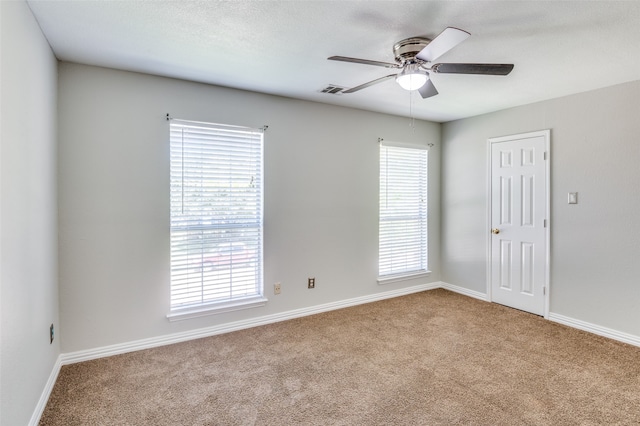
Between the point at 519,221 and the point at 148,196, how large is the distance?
3960 millimetres

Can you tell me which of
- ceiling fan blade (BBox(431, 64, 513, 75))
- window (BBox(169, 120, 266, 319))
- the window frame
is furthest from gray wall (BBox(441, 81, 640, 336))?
window (BBox(169, 120, 266, 319))

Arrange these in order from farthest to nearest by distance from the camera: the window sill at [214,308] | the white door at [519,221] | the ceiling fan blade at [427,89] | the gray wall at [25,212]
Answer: the white door at [519,221]
the window sill at [214,308]
the ceiling fan blade at [427,89]
the gray wall at [25,212]

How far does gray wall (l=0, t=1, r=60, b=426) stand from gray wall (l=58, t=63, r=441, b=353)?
0.71 ft

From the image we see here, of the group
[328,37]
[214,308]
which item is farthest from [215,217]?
[328,37]

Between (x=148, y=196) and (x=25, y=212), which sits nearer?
(x=25, y=212)

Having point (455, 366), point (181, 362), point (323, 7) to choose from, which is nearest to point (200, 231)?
point (181, 362)

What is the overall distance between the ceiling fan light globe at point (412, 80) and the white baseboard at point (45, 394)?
2.99 m

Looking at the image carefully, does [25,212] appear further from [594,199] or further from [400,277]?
[594,199]

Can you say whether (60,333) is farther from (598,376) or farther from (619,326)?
(619,326)

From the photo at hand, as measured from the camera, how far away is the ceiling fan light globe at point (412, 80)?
2.19 m

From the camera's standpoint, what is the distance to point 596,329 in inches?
129

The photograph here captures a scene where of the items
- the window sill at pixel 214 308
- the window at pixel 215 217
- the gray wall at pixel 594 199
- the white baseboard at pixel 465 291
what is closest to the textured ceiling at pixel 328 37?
the gray wall at pixel 594 199

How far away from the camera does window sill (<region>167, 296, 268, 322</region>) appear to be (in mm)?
3049

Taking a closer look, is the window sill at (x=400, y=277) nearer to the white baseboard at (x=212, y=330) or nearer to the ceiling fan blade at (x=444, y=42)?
the white baseboard at (x=212, y=330)
